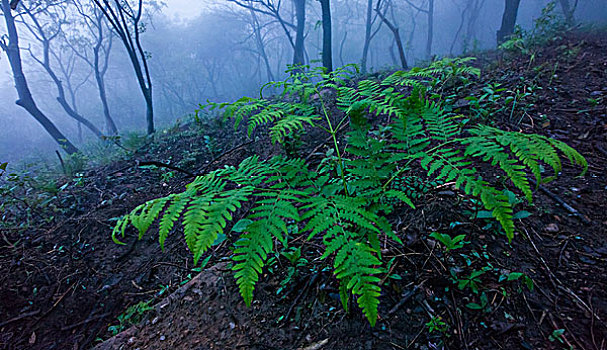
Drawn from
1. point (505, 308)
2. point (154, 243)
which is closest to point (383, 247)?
point (505, 308)

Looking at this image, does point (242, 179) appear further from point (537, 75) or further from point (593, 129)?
point (537, 75)

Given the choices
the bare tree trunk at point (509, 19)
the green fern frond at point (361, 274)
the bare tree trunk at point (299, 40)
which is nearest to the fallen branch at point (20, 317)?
the green fern frond at point (361, 274)

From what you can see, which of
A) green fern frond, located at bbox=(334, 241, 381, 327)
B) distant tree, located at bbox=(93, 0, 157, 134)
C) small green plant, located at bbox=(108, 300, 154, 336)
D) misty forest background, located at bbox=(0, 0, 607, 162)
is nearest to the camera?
green fern frond, located at bbox=(334, 241, 381, 327)

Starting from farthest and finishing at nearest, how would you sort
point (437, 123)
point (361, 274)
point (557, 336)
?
point (437, 123)
point (557, 336)
point (361, 274)

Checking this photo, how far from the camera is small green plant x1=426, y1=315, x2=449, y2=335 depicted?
1336mm

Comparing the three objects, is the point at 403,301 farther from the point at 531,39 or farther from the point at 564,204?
the point at 531,39

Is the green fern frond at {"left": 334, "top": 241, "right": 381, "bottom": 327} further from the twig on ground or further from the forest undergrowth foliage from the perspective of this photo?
the twig on ground

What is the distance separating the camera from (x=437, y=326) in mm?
1347

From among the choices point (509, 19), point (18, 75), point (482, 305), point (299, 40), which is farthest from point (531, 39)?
point (18, 75)

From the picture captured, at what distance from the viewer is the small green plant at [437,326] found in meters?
1.34

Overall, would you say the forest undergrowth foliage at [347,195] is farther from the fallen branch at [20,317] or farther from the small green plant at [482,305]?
the fallen branch at [20,317]

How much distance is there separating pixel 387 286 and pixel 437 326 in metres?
0.33

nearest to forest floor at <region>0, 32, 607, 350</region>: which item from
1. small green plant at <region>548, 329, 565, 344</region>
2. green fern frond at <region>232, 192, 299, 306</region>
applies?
small green plant at <region>548, 329, 565, 344</region>

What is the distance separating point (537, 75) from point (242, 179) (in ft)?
15.5
